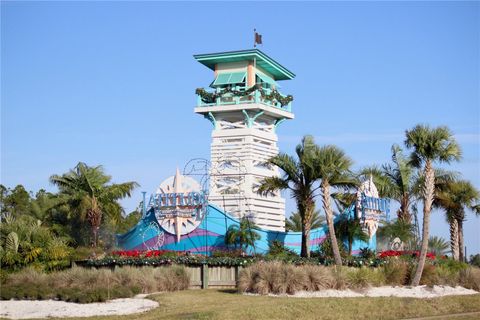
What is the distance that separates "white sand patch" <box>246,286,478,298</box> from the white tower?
1397cm

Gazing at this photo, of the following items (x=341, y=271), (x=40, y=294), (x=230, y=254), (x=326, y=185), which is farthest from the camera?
(x=230, y=254)

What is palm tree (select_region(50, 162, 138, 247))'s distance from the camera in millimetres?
35156

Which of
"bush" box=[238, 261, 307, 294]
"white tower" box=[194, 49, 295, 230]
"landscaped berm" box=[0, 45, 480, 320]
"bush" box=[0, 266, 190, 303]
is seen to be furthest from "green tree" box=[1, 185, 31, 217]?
"bush" box=[238, 261, 307, 294]

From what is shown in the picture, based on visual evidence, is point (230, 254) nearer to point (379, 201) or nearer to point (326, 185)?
point (326, 185)

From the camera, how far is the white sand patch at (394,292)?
2384cm

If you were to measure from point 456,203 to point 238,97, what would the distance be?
13.2 meters

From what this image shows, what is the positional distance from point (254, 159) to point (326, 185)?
12.2 metres

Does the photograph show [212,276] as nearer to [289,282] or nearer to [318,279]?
[289,282]

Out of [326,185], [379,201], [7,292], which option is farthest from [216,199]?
[7,292]

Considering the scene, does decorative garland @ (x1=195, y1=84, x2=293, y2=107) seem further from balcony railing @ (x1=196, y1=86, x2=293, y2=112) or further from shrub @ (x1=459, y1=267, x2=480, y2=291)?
shrub @ (x1=459, y1=267, x2=480, y2=291)

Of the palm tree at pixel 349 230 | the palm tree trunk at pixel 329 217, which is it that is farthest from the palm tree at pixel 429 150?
the palm tree at pixel 349 230

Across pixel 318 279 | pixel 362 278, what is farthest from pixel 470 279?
pixel 318 279

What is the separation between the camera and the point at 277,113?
140ft

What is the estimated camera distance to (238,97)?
4153cm
